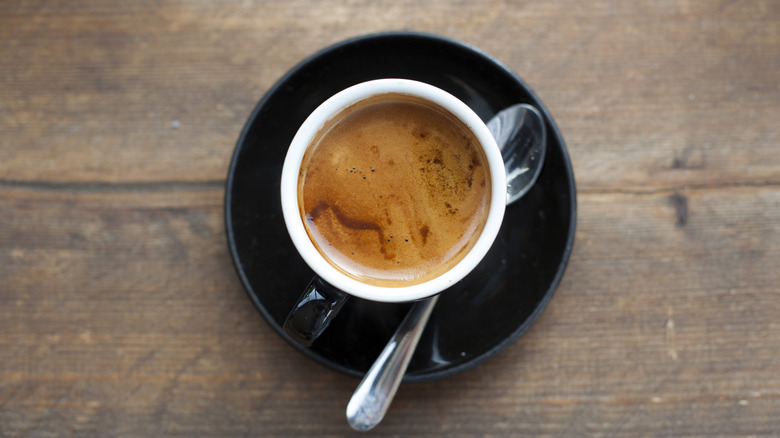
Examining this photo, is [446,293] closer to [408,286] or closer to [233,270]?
[408,286]

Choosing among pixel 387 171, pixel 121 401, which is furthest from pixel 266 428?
pixel 387 171

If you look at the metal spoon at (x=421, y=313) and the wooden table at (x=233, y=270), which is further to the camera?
the wooden table at (x=233, y=270)

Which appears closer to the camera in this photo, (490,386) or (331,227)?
(331,227)

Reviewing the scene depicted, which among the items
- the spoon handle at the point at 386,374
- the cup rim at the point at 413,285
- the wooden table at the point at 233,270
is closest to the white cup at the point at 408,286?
the cup rim at the point at 413,285

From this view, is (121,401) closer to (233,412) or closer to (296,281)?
(233,412)

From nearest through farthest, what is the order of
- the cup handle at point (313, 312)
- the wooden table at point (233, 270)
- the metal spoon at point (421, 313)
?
the cup handle at point (313, 312), the metal spoon at point (421, 313), the wooden table at point (233, 270)

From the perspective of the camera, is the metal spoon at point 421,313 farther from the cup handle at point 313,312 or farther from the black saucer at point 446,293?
the cup handle at point 313,312

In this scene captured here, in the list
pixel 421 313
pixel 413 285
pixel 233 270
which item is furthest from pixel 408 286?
pixel 233 270
